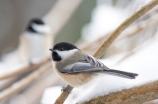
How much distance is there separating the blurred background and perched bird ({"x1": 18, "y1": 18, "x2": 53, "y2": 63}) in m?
0.06

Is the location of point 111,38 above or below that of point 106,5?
below

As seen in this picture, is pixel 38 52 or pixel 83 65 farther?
pixel 38 52

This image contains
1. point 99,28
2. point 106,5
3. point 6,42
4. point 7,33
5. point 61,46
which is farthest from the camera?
point 7,33

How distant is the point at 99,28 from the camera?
201cm

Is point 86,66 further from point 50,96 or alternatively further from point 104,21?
point 104,21

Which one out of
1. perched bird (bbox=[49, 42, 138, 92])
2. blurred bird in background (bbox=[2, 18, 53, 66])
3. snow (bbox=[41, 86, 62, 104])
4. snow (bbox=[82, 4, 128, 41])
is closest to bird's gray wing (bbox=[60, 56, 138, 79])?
perched bird (bbox=[49, 42, 138, 92])

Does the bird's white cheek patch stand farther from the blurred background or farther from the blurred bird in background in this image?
the blurred bird in background

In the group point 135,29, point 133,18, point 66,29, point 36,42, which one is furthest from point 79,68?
point 66,29

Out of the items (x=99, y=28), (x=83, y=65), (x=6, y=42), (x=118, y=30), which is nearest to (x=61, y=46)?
(x=83, y=65)

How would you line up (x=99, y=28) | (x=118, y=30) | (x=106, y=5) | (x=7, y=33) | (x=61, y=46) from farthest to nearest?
(x=7, y=33) < (x=106, y=5) < (x=99, y=28) < (x=61, y=46) < (x=118, y=30)

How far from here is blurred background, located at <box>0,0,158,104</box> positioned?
121 centimetres

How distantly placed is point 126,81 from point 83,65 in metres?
0.18

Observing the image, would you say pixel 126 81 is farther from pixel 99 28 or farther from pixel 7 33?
pixel 7 33

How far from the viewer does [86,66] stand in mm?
802
